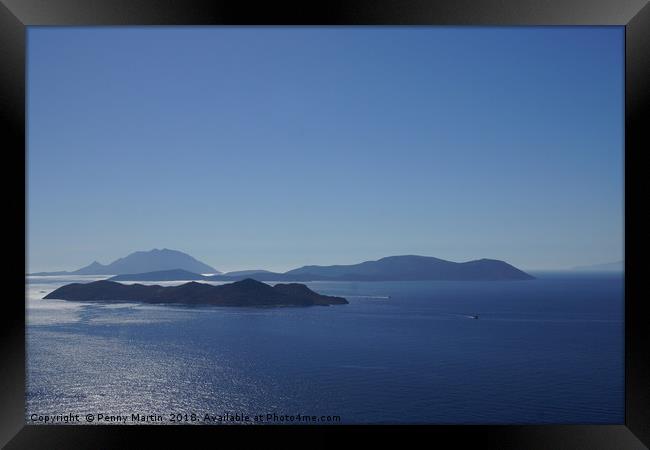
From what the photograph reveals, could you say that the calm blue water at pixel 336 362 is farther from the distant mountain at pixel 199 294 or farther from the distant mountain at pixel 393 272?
the distant mountain at pixel 393 272

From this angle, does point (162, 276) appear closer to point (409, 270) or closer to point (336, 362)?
point (336, 362)

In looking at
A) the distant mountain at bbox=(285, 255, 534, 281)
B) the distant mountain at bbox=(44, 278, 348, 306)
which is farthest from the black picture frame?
the distant mountain at bbox=(285, 255, 534, 281)

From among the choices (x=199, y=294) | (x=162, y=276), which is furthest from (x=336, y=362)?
(x=162, y=276)

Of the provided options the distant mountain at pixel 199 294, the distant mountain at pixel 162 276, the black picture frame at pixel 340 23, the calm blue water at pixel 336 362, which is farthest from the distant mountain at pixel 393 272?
A: the black picture frame at pixel 340 23

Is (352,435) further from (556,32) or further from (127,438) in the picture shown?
(556,32)

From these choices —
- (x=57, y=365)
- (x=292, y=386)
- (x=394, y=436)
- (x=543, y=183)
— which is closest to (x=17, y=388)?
(x=394, y=436)
